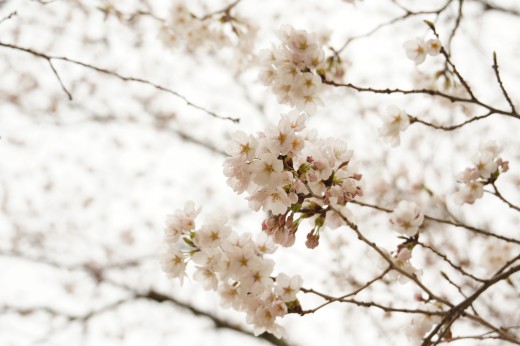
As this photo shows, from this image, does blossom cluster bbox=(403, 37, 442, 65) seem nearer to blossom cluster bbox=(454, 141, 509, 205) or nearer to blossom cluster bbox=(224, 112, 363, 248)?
blossom cluster bbox=(454, 141, 509, 205)

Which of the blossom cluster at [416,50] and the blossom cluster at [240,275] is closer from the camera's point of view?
the blossom cluster at [240,275]

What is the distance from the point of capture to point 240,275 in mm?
1739

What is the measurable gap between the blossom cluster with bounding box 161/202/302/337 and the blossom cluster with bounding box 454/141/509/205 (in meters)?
0.94

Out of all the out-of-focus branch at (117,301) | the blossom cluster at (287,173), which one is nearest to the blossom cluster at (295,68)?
the blossom cluster at (287,173)

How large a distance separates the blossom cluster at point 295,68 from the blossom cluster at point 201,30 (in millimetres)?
1421

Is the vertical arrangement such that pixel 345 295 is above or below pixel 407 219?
below

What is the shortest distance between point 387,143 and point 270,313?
1200 mm

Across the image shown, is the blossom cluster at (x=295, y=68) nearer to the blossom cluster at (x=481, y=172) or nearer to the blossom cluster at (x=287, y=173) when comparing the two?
the blossom cluster at (x=287, y=173)

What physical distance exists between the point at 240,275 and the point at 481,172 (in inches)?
47.2

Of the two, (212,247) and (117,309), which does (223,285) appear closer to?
(212,247)

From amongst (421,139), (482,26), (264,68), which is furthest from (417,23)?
(264,68)

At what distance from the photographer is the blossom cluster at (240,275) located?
5.75ft

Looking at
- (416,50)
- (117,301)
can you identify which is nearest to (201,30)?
(416,50)

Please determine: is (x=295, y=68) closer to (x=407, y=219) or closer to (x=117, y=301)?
(x=407, y=219)
